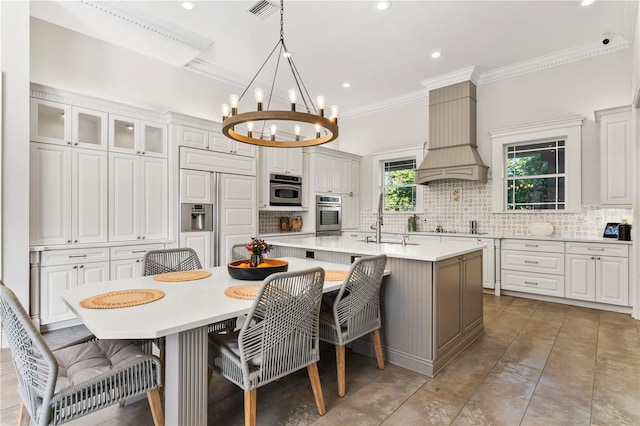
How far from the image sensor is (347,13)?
11.5 ft

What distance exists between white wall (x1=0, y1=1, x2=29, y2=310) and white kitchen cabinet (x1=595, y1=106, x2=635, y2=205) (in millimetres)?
6221

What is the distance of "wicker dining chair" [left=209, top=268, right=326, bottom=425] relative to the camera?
5.05 feet

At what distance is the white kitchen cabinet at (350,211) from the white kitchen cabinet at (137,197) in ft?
11.1

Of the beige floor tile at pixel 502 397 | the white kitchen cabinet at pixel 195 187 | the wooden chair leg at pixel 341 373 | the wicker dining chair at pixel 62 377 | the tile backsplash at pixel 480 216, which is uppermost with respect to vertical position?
the white kitchen cabinet at pixel 195 187

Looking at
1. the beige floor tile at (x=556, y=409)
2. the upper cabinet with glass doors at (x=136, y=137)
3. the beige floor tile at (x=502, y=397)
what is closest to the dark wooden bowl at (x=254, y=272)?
the beige floor tile at (x=502, y=397)

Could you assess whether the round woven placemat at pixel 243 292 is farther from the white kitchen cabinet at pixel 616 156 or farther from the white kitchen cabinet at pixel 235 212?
the white kitchen cabinet at pixel 616 156

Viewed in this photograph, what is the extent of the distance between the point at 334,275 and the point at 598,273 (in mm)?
3624

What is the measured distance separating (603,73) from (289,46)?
4.12 meters

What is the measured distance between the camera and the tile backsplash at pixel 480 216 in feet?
14.1

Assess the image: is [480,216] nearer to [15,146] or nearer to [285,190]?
[285,190]

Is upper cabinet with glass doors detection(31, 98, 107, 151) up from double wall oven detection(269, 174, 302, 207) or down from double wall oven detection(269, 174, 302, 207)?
up

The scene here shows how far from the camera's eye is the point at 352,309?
84.6 inches

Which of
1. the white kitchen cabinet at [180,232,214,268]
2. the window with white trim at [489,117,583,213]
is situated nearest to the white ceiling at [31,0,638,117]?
the window with white trim at [489,117,583,213]

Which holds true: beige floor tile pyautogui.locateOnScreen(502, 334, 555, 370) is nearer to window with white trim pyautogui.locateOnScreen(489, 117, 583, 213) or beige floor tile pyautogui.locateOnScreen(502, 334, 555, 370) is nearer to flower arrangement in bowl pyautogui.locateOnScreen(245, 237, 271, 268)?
flower arrangement in bowl pyautogui.locateOnScreen(245, 237, 271, 268)
